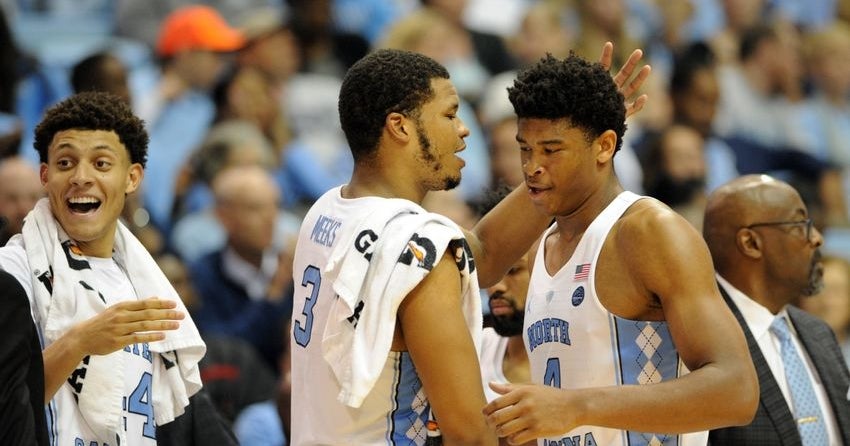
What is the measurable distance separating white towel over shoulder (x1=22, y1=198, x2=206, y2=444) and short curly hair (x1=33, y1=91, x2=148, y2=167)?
0.25 metres

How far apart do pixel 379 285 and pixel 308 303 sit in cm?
38

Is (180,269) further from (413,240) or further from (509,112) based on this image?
(413,240)

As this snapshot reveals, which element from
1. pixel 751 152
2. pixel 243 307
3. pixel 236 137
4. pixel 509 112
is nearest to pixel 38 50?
pixel 236 137

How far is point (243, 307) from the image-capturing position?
850cm

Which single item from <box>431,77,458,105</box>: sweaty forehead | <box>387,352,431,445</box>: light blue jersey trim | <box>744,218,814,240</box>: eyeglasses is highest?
<box>431,77,458,105</box>: sweaty forehead

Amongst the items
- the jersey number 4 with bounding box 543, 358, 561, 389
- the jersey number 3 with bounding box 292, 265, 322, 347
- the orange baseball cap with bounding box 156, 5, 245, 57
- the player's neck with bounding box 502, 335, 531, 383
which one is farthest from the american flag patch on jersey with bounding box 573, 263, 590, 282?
the orange baseball cap with bounding box 156, 5, 245, 57

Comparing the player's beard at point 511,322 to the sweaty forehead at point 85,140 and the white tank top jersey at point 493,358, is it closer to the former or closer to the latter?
the white tank top jersey at point 493,358

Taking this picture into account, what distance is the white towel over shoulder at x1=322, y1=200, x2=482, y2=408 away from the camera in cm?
412

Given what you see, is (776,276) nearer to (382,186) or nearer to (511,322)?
(511,322)

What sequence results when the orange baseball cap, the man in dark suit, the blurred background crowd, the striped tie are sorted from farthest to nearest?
the orange baseball cap → the blurred background crowd → the man in dark suit → the striped tie

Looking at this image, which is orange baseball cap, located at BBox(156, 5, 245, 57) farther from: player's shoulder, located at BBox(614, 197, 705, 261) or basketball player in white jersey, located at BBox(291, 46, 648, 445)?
player's shoulder, located at BBox(614, 197, 705, 261)

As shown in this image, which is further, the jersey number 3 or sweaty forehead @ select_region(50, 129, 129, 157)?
sweaty forehead @ select_region(50, 129, 129, 157)

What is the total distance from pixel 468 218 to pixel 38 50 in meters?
3.69

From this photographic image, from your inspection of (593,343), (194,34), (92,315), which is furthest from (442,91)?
(194,34)
